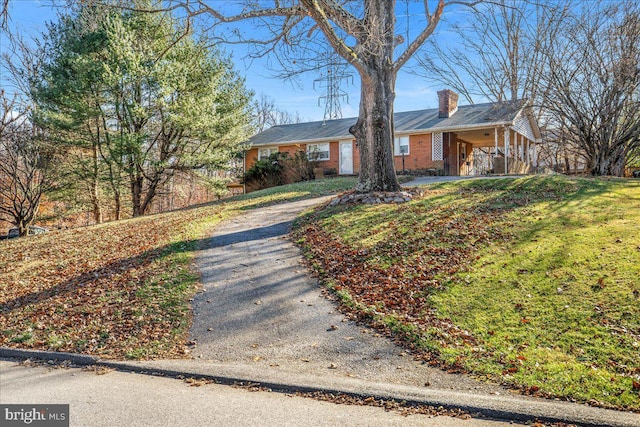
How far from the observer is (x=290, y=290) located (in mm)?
6594

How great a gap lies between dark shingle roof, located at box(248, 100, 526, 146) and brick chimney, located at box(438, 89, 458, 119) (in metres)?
0.32

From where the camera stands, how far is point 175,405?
365cm

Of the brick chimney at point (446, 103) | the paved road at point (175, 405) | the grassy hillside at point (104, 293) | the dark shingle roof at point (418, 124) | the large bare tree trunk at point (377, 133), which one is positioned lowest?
the paved road at point (175, 405)

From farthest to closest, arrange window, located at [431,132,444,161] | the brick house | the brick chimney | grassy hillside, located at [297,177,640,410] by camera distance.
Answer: the brick chimney → window, located at [431,132,444,161] → the brick house → grassy hillside, located at [297,177,640,410]

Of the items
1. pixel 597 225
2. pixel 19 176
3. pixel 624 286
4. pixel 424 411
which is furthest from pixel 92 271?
pixel 19 176

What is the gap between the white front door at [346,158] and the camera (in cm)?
2464

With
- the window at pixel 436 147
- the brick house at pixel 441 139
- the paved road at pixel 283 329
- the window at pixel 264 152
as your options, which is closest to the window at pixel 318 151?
the brick house at pixel 441 139

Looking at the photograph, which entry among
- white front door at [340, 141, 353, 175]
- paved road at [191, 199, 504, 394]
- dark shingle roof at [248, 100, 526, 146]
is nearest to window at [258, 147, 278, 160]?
dark shingle roof at [248, 100, 526, 146]

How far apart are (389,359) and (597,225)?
5.70 meters

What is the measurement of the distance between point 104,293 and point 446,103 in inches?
824

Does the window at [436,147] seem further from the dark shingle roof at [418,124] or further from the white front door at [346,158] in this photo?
the white front door at [346,158]

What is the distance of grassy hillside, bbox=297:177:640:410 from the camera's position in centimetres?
408

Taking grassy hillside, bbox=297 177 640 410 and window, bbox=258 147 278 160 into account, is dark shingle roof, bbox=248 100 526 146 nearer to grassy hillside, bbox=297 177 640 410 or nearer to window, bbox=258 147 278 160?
window, bbox=258 147 278 160

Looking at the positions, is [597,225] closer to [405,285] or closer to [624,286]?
[624,286]
